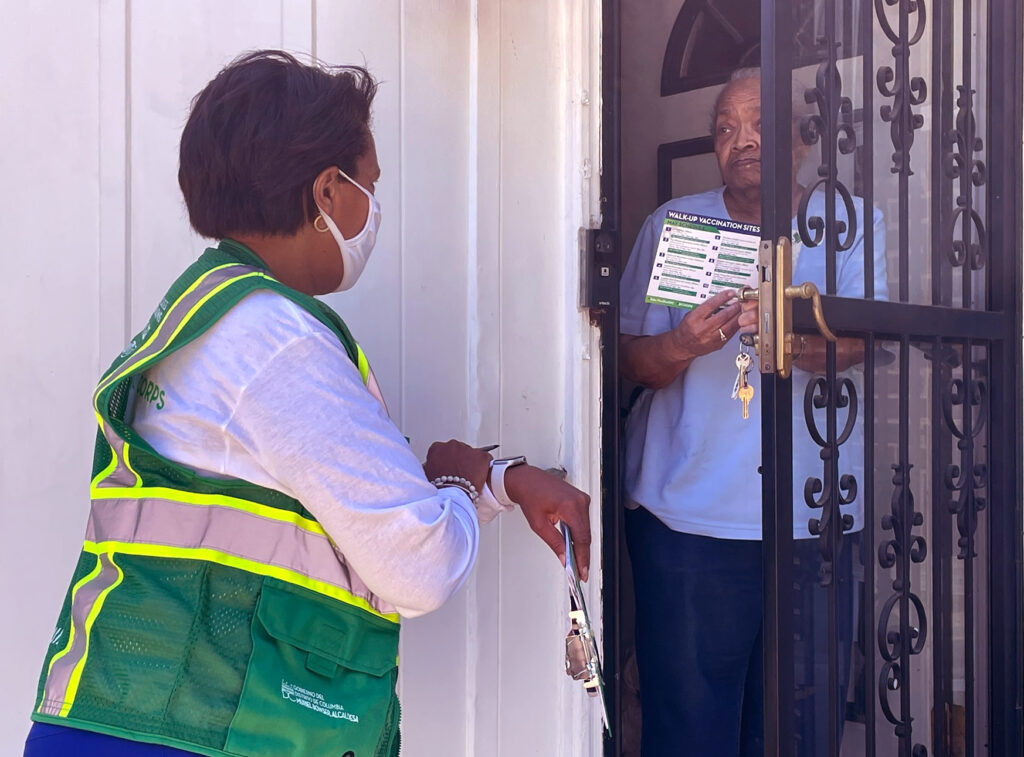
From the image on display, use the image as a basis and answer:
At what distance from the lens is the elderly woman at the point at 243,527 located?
119 cm

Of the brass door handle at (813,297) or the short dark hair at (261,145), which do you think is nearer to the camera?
the short dark hair at (261,145)

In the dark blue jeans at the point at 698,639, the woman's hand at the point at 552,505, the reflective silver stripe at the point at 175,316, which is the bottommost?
the dark blue jeans at the point at 698,639

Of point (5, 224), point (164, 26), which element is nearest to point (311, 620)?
point (5, 224)

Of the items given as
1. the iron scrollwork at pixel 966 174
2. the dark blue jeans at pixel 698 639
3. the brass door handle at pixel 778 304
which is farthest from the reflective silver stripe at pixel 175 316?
the iron scrollwork at pixel 966 174

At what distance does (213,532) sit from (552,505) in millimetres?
560

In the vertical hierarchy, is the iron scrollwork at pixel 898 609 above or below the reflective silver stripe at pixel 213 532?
below

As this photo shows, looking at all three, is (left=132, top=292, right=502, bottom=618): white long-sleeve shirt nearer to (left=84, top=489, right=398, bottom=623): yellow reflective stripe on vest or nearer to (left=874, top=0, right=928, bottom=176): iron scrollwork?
(left=84, top=489, right=398, bottom=623): yellow reflective stripe on vest

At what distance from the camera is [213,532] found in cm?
124

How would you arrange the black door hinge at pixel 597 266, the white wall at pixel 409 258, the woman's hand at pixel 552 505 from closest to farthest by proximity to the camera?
the woman's hand at pixel 552 505
the white wall at pixel 409 258
the black door hinge at pixel 597 266

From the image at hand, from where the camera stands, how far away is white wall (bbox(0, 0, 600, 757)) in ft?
5.58

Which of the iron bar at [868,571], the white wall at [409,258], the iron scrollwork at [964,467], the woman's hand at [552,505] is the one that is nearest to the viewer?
the woman's hand at [552,505]

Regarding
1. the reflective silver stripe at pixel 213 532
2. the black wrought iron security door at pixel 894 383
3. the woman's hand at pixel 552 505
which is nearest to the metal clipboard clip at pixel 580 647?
the woman's hand at pixel 552 505

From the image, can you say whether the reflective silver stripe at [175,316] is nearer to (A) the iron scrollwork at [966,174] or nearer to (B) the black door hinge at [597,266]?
(B) the black door hinge at [597,266]

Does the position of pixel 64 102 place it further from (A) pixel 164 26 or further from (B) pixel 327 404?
(B) pixel 327 404
